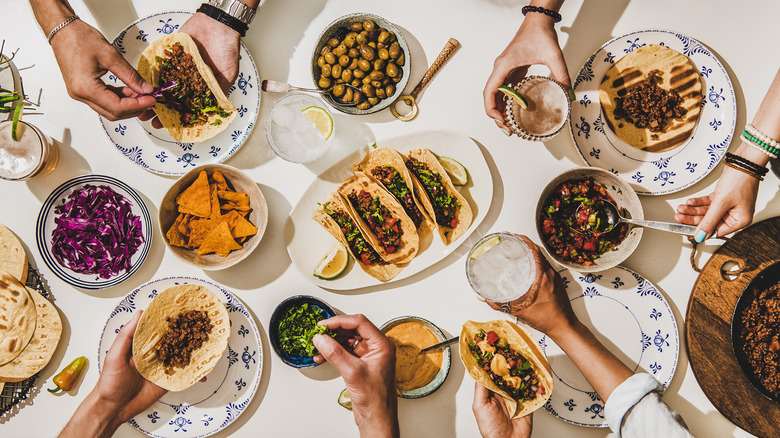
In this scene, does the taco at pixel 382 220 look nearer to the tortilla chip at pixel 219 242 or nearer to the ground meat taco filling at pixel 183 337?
the tortilla chip at pixel 219 242

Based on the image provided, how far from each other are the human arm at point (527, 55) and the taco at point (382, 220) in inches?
31.8

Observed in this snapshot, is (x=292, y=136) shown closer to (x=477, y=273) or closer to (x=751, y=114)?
(x=477, y=273)

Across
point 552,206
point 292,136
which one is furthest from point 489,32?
point 292,136

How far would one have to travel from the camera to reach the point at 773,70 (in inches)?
112

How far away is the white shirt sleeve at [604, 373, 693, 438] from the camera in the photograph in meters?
2.38

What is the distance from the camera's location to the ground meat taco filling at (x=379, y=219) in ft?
8.96

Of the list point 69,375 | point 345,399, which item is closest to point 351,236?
point 345,399

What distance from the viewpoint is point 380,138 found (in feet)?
9.47

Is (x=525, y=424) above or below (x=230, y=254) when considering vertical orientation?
below

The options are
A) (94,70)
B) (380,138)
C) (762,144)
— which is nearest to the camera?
(762,144)

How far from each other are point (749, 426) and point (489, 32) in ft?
9.66

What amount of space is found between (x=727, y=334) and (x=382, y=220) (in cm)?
224

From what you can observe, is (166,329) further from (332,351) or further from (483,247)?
(483,247)

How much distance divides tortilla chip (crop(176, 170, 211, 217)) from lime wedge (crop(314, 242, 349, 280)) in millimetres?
753
